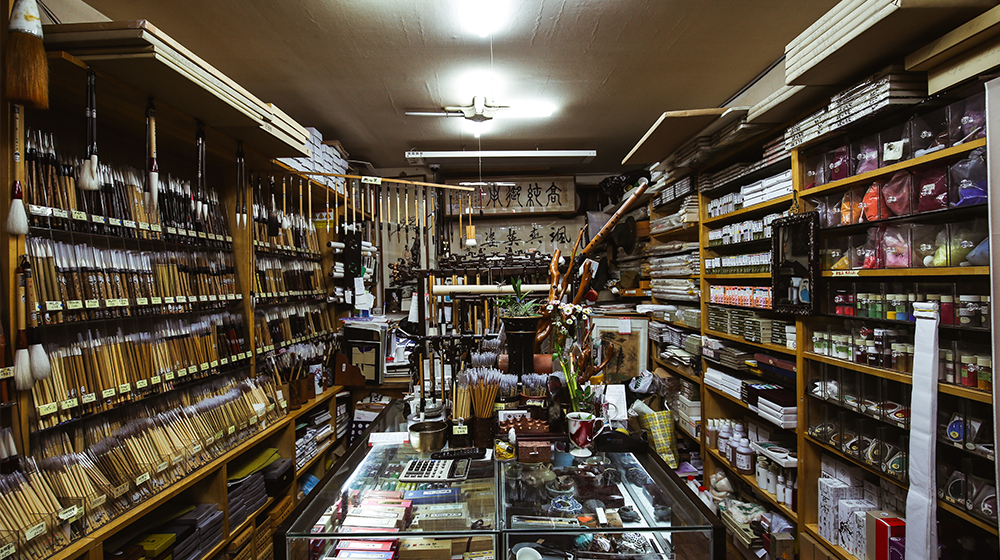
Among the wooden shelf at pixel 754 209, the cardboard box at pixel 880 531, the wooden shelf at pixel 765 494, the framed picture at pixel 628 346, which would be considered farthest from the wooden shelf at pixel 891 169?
the framed picture at pixel 628 346

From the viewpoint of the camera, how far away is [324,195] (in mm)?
4758

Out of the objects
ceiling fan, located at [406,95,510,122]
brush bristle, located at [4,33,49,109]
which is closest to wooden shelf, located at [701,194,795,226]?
ceiling fan, located at [406,95,510,122]

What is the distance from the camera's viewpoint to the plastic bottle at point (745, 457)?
3195mm

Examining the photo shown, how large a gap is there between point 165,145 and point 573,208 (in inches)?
188

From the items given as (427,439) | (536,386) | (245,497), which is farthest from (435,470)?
(245,497)

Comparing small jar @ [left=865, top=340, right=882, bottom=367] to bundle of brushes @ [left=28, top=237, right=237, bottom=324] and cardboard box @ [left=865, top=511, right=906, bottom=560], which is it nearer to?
cardboard box @ [left=865, top=511, right=906, bottom=560]

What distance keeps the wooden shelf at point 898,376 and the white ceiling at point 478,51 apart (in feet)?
6.71

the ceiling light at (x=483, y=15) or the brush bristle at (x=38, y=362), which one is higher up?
the ceiling light at (x=483, y=15)

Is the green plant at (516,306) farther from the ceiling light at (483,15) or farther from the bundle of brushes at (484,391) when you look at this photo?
the ceiling light at (483,15)

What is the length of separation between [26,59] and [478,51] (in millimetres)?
2361

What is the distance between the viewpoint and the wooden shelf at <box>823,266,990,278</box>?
1637mm

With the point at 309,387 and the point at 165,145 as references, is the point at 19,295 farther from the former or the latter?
the point at 309,387

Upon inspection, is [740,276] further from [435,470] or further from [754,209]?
→ [435,470]

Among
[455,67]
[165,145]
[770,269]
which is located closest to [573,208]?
[455,67]
